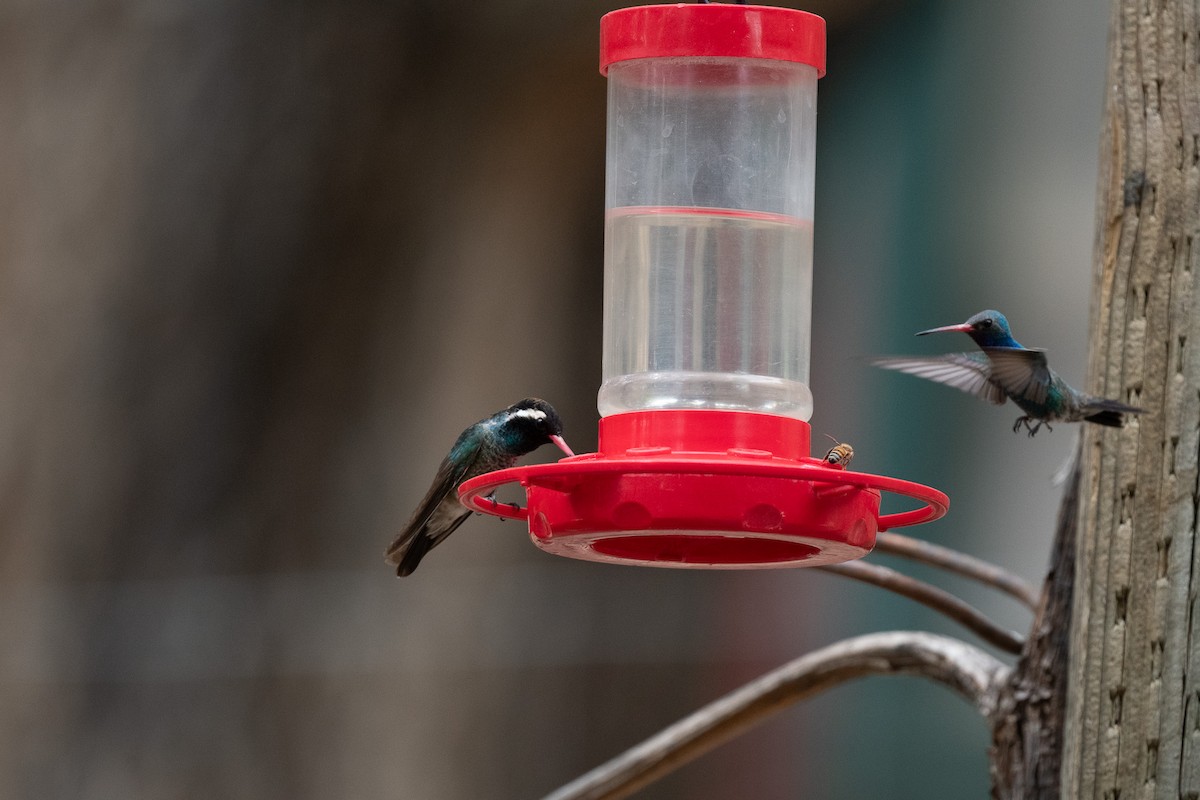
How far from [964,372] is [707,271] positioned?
84cm

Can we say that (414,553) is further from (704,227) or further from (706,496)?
(706,496)

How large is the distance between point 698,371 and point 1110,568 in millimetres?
870

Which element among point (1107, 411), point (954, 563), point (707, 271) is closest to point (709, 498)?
point (1107, 411)

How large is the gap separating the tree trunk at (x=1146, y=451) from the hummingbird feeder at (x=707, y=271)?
37 cm

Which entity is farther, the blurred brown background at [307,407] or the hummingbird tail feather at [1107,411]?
the blurred brown background at [307,407]

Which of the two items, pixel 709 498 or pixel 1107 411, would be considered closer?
pixel 709 498

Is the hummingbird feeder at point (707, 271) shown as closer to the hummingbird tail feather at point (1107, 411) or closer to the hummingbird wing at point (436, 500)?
the hummingbird tail feather at point (1107, 411)

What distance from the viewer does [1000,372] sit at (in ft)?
12.6

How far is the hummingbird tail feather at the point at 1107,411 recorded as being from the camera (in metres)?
2.87

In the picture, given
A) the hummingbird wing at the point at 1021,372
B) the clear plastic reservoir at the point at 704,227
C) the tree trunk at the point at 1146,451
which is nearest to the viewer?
the tree trunk at the point at 1146,451

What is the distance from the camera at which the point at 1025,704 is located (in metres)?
3.29

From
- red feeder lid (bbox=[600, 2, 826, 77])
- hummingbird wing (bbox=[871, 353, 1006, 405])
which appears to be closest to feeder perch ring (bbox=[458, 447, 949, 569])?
red feeder lid (bbox=[600, 2, 826, 77])


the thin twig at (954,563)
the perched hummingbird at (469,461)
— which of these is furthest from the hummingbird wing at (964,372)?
the perched hummingbird at (469,461)

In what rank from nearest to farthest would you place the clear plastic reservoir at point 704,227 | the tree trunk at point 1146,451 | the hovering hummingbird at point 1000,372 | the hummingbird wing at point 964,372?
1. the tree trunk at point 1146,451
2. the clear plastic reservoir at point 704,227
3. the hovering hummingbird at point 1000,372
4. the hummingbird wing at point 964,372
